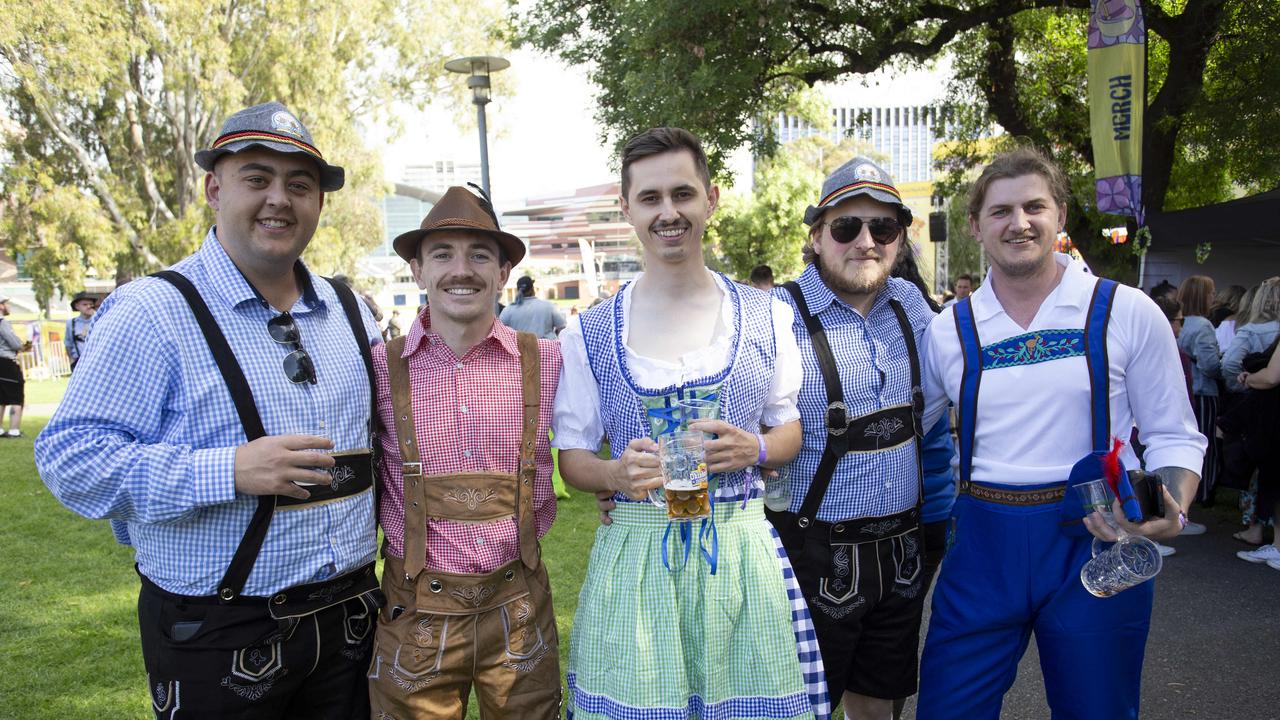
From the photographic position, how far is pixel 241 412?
6.86ft

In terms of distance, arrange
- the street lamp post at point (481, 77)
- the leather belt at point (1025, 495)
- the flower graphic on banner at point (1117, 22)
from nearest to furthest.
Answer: the leather belt at point (1025, 495) < the flower graphic on banner at point (1117, 22) < the street lamp post at point (481, 77)

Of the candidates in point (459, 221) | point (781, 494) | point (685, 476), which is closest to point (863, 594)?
point (781, 494)

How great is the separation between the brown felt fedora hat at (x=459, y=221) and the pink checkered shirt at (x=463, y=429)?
0.74 ft

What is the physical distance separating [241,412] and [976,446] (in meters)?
2.09

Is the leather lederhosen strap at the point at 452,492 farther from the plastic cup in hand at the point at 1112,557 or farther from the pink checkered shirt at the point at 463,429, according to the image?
the plastic cup in hand at the point at 1112,557

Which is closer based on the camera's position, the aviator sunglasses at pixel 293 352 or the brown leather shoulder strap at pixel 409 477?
the aviator sunglasses at pixel 293 352

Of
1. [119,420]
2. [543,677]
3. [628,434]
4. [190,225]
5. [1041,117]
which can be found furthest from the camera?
[190,225]

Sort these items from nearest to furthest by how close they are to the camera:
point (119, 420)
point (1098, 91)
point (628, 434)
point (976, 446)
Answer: point (119, 420), point (628, 434), point (976, 446), point (1098, 91)

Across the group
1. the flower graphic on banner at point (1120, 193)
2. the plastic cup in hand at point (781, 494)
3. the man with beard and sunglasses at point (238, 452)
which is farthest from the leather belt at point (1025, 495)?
the flower graphic on banner at point (1120, 193)

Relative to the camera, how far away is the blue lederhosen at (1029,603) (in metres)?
2.38

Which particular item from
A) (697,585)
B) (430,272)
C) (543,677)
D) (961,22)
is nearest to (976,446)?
(697,585)

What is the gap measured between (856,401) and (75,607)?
4.84m

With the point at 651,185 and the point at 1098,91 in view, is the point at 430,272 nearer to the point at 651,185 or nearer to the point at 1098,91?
the point at 651,185

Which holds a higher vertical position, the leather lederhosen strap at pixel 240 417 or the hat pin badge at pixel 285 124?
the hat pin badge at pixel 285 124
